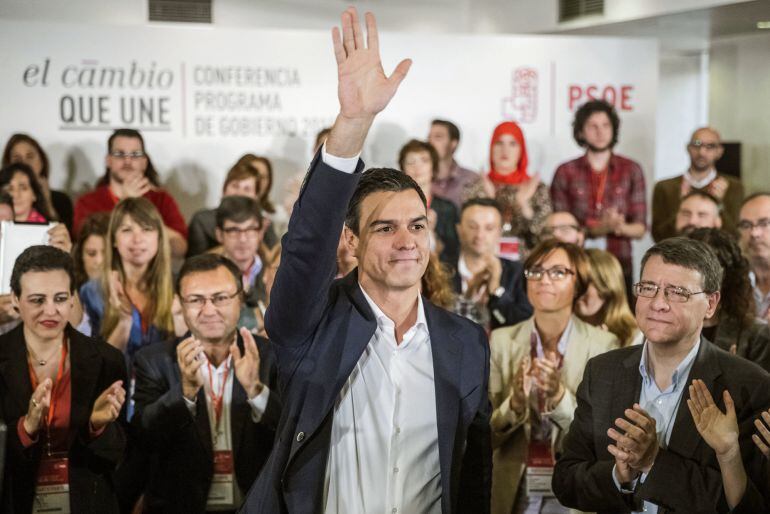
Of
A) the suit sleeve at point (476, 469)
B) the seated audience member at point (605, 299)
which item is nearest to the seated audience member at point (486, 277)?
the seated audience member at point (605, 299)

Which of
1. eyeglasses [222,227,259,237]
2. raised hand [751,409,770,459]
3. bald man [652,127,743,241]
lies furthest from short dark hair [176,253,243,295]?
bald man [652,127,743,241]

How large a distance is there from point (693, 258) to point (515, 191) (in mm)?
4106

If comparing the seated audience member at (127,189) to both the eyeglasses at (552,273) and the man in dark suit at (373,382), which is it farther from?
the man in dark suit at (373,382)

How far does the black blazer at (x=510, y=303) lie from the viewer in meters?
4.86

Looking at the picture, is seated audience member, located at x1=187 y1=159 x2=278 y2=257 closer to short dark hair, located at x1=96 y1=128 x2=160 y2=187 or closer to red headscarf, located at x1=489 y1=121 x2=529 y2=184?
short dark hair, located at x1=96 y1=128 x2=160 y2=187

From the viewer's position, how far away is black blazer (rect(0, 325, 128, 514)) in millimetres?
3322

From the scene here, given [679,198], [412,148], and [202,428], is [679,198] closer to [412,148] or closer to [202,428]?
[412,148]

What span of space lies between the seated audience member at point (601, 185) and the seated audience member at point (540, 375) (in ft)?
10.1

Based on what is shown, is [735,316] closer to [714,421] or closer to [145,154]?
[714,421]

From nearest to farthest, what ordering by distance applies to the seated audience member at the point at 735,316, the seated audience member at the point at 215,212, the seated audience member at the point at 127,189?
the seated audience member at the point at 735,316 < the seated audience member at the point at 215,212 < the seated audience member at the point at 127,189

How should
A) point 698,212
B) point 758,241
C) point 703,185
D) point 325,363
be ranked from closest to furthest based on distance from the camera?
1. point 325,363
2. point 758,241
3. point 698,212
4. point 703,185

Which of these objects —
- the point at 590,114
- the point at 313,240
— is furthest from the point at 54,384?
the point at 590,114

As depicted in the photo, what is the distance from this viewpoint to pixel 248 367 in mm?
3395

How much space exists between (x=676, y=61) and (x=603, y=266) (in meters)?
6.53
